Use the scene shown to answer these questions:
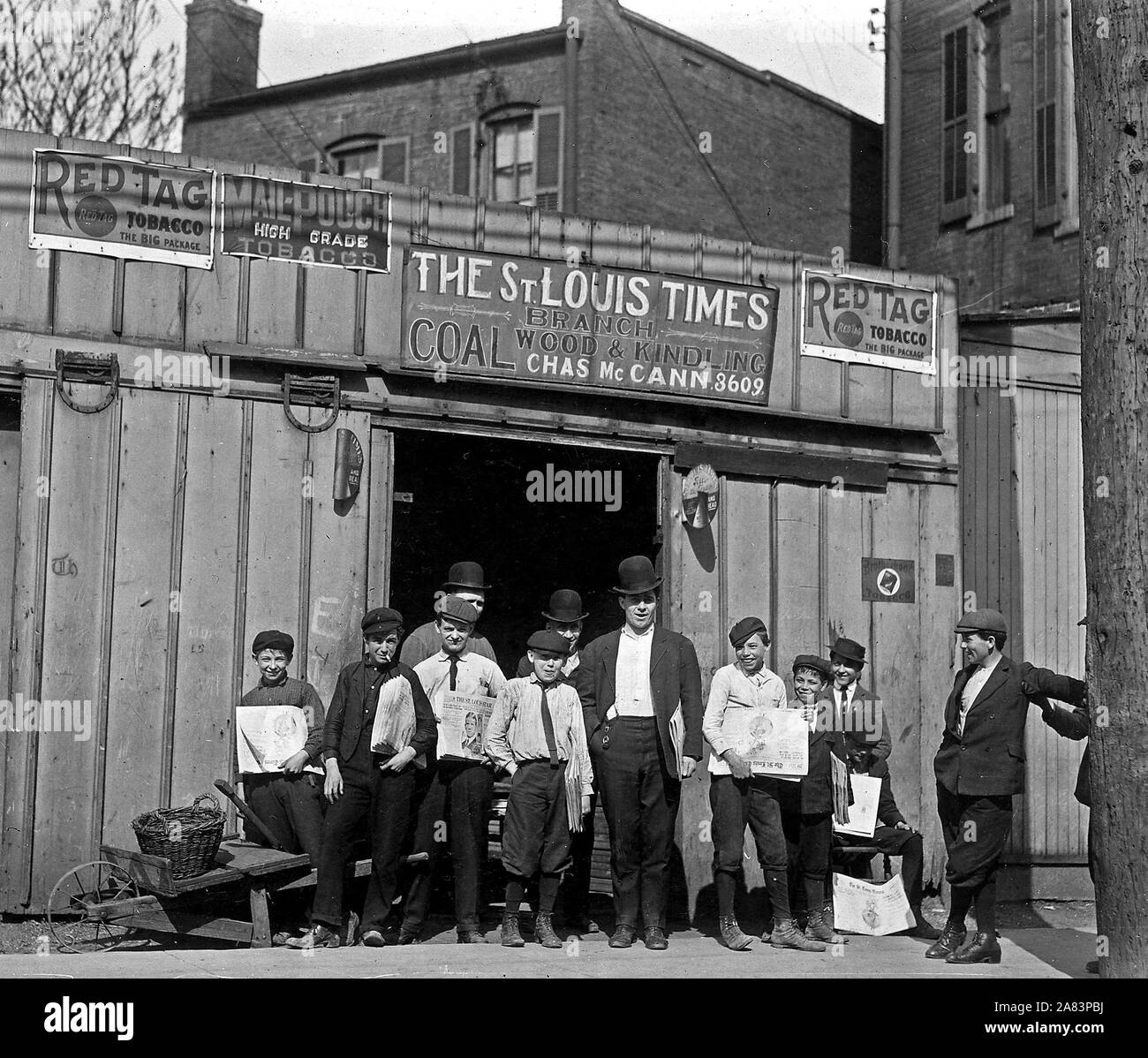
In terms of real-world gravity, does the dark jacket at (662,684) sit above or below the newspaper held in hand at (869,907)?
above

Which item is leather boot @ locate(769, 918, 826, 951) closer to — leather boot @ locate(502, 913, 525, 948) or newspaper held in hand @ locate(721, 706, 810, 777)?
newspaper held in hand @ locate(721, 706, 810, 777)

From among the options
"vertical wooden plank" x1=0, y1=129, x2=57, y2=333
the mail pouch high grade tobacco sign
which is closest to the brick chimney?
the mail pouch high grade tobacco sign

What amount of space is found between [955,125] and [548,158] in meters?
5.84

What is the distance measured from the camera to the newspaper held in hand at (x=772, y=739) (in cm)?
898

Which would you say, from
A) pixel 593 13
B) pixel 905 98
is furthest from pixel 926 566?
pixel 593 13

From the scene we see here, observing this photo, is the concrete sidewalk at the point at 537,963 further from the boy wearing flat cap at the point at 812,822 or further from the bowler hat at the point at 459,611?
the bowler hat at the point at 459,611

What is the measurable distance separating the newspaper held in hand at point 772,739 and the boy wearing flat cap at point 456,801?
151 centimetres

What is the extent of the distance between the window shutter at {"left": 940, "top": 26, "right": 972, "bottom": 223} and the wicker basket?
44.6 ft

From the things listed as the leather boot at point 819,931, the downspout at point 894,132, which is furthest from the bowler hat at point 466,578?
the downspout at point 894,132

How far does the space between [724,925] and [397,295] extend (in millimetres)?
4620

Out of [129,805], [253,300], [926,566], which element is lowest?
[129,805]

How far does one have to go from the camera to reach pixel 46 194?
9.22m
